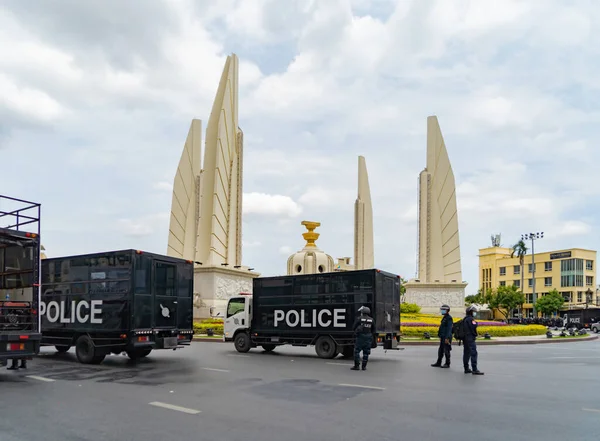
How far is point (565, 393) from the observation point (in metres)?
10.6

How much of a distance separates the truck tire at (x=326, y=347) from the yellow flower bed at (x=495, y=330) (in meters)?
9.76

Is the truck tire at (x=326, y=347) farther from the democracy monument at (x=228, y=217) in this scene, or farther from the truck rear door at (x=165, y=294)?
the democracy monument at (x=228, y=217)

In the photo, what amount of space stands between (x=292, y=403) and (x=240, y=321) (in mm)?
11307

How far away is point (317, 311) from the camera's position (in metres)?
18.4

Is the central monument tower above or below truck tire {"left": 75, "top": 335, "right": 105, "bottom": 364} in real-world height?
above

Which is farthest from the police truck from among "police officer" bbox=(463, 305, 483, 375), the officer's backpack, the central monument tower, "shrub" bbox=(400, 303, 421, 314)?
"shrub" bbox=(400, 303, 421, 314)

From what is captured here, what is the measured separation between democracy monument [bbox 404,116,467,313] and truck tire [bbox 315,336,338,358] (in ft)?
106

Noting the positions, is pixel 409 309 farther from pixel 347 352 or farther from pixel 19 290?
pixel 19 290

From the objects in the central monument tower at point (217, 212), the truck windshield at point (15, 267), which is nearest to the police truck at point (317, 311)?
the truck windshield at point (15, 267)

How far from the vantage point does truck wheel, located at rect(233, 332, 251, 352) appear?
20016 mm

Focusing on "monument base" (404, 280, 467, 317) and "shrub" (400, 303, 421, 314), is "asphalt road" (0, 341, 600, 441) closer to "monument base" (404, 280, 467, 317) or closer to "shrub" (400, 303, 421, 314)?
"shrub" (400, 303, 421, 314)

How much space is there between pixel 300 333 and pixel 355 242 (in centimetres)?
4503

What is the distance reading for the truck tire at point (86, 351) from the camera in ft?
50.2

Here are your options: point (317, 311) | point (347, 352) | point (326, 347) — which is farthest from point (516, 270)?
point (326, 347)
